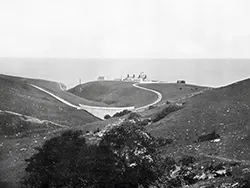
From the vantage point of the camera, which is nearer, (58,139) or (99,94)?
(58,139)

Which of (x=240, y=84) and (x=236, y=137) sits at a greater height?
(x=240, y=84)

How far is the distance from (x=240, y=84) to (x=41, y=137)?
24.9m

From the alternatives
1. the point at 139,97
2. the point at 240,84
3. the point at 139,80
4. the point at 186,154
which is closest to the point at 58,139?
the point at 186,154

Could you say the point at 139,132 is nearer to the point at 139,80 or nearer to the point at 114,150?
the point at 114,150

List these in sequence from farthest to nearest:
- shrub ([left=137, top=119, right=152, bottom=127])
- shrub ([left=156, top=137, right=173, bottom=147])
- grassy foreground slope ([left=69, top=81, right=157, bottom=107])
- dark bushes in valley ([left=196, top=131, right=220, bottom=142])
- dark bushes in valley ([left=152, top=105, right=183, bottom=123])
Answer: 1. grassy foreground slope ([left=69, top=81, right=157, bottom=107])
2. dark bushes in valley ([left=152, top=105, right=183, bottom=123])
3. shrub ([left=137, top=119, right=152, bottom=127])
4. shrub ([left=156, top=137, right=173, bottom=147])
5. dark bushes in valley ([left=196, top=131, right=220, bottom=142])

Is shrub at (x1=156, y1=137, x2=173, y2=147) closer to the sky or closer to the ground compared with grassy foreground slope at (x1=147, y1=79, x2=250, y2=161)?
closer to the ground

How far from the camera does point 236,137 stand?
27.8 metres

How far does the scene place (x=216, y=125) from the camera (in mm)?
32969

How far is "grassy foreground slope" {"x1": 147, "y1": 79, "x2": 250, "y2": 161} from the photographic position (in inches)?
1032

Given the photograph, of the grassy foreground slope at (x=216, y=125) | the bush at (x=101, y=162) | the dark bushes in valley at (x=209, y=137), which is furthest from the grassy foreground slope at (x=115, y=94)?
the bush at (x=101, y=162)

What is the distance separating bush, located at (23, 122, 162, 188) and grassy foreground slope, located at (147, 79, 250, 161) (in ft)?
22.0

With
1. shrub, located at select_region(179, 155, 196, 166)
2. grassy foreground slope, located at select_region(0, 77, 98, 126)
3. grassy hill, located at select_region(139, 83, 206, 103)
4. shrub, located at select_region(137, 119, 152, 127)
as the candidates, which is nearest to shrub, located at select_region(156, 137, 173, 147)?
shrub, located at select_region(179, 155, 196, 166)

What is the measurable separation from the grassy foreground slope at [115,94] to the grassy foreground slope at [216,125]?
30921mm

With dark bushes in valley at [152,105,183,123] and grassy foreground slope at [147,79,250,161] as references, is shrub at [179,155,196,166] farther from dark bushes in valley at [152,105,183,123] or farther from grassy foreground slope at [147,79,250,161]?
dark bushes in valley at [152,105,183,123]
